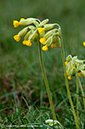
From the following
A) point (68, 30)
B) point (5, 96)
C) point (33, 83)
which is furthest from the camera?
point (68, 30)

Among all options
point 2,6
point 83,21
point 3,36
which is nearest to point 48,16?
point 83,21

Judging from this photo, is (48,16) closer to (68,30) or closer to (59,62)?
(68,30)

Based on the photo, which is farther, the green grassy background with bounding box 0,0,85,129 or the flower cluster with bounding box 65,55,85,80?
the green grassy background with bounding box 0,0,85,129

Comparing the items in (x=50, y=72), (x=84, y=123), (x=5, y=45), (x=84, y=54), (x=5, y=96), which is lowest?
(x=84, y=123)

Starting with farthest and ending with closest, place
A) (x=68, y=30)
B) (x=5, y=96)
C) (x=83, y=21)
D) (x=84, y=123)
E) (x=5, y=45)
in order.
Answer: (x=83, y=21)
(x=68, y=30)
(x=5, y=45)
(x=5, y=96)
(x=84, y=123)

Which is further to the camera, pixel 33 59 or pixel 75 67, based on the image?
pixel 33 59

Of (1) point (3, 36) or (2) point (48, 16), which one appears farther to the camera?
(2) point (48, 16)

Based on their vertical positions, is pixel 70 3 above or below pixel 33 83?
above

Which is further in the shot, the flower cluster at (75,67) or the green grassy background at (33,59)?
the green grassy background at (33,59)
